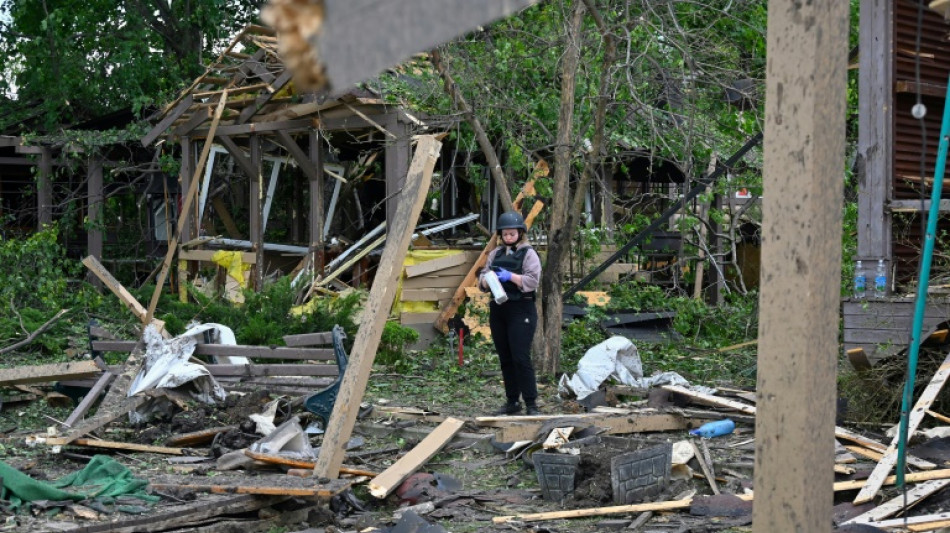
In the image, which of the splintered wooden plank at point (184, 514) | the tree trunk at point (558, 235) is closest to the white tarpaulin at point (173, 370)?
the splintered wooden plank at point (184, 514)

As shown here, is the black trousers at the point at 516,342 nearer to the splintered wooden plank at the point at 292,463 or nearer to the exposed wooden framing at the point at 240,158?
the splintered wooden plank at the point at 292,463

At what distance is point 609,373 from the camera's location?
10.9m

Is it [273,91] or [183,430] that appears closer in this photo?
[183,430]

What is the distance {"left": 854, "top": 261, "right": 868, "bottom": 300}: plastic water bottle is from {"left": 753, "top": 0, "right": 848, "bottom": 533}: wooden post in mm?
7273

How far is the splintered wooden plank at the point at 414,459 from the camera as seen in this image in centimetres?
736

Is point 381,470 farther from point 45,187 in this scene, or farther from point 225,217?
point 45,187

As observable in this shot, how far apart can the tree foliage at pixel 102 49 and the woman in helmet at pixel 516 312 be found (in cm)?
1346

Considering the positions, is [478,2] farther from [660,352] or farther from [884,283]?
[660,352]

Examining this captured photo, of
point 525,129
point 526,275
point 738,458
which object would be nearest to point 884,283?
point 738,458

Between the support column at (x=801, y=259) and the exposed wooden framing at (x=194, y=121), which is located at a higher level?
the exposed wooden framing at (x=194, y=121)

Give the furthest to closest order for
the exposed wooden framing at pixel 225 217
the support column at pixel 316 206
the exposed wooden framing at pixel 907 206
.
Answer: the exposed wooden framing at pixel 225 217
the support column at pixel 316 206
the exposed wooden framing at pixel 907 206

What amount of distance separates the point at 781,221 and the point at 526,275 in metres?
6.97

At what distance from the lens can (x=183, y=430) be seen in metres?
9.17

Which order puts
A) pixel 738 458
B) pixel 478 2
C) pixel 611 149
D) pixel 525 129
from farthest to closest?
1. pixel 611 149
2. pixel 525 129
3. pixel 738 458
4. pixel 478 2
